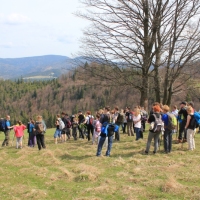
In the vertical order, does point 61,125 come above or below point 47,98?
below

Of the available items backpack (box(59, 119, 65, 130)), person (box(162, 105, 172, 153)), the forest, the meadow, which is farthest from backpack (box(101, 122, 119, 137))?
the forest

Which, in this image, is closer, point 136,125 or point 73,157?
point 73,157

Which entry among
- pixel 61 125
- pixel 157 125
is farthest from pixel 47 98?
pixel 157 125

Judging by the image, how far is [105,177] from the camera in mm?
7680

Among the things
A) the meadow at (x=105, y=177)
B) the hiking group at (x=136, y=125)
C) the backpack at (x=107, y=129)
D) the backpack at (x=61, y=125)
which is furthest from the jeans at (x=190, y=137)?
the backpack at (x=61, y=125)

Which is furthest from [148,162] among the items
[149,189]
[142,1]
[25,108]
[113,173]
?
[25,108]

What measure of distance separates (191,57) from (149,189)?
30.5 ft

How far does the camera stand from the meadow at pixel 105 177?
634cm

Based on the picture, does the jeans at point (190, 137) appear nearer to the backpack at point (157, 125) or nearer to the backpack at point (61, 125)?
the backpack at point (157, 125)

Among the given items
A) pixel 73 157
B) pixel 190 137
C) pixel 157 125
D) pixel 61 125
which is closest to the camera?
pixel 157 125

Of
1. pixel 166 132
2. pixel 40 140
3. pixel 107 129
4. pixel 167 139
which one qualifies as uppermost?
pixel 107 129

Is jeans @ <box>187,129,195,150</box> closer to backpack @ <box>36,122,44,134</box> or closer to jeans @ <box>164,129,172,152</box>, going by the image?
jeans @ <box>164,129,172,152</box>

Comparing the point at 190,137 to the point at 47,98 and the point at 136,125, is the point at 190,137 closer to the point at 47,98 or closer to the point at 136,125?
the point at 136,125

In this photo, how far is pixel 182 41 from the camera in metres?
14.0
